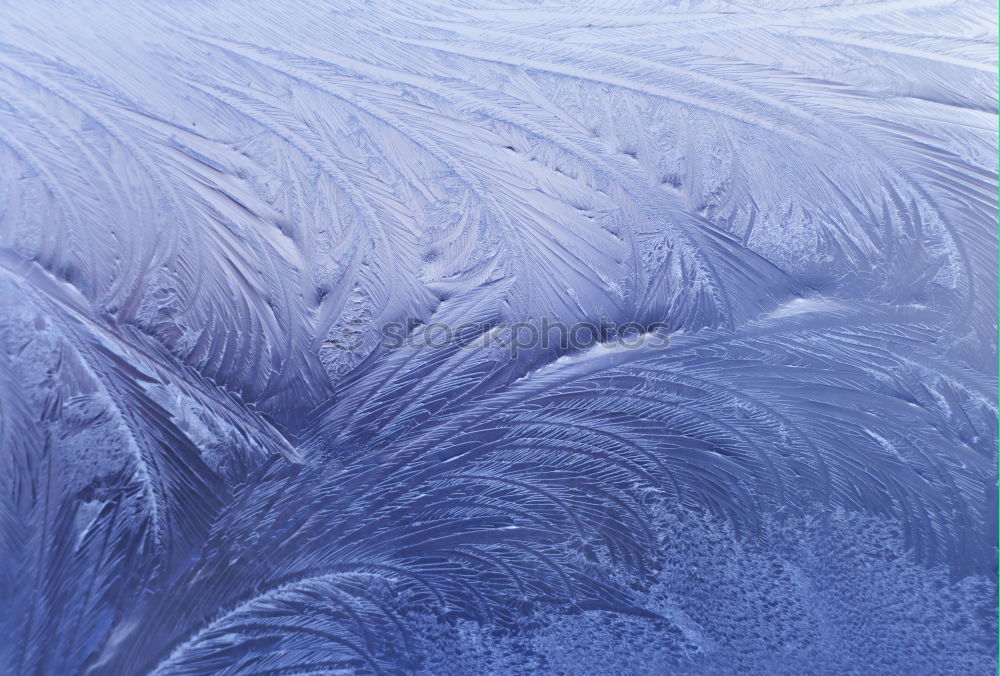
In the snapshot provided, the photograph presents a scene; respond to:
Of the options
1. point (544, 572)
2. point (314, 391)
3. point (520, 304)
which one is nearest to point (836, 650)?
point (544, 572)

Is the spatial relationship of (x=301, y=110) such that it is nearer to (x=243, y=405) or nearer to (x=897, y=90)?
(x=243, y=405)

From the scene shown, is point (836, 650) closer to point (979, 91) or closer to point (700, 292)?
point (700, 292)

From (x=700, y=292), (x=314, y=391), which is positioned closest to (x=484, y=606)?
(x=314, y=391)

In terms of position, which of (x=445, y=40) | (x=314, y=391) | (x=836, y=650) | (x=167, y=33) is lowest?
(x=836, y=650)

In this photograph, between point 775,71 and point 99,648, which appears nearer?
point 99,648

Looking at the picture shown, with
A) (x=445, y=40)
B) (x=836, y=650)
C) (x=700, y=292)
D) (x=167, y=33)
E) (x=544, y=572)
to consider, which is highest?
(x=167, y=33)

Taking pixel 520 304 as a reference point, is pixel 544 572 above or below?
below
